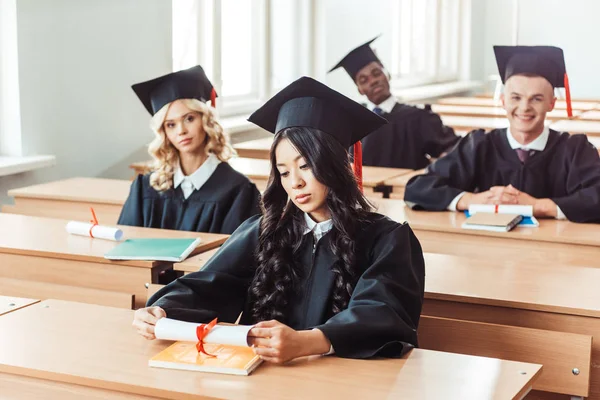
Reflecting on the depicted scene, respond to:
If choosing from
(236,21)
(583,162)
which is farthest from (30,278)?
(236,21)

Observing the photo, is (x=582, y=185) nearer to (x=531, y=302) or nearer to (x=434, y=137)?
(x=531, y=302)

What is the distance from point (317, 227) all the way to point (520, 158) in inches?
81.9

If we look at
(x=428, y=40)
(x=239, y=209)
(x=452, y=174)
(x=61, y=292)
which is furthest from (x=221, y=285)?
(x=428, y=40)

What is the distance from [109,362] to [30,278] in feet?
4.65

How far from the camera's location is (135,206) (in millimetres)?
4008

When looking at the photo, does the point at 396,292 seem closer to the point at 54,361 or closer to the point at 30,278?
the point at 54,361

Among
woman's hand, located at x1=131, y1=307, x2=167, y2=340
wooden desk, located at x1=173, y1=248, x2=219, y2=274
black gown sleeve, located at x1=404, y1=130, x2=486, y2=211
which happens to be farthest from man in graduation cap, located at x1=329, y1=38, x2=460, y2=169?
woman's hand, located at x1=131, y1=307, x2=167, y2=340

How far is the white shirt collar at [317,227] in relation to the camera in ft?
7.97

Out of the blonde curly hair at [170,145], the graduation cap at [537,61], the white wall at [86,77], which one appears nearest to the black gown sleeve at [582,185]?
the graduation cap at [537,61]

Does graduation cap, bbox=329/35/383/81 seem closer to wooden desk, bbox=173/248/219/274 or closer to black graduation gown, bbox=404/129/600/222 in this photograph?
black graduation gown, bbox=404/129/600/222

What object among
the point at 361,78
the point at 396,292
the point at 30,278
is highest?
the point at 361,78

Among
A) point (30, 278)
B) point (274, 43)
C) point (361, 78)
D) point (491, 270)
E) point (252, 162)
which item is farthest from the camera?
point (274, 43)

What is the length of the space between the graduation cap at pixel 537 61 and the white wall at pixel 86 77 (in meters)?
2.48

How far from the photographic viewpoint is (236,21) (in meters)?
7.62
